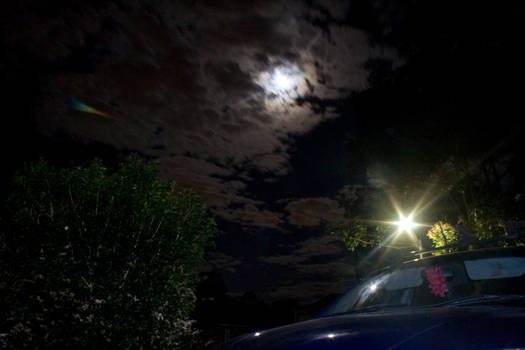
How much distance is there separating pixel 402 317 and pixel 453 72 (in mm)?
11590

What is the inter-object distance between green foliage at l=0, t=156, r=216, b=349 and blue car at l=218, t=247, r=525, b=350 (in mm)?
7680

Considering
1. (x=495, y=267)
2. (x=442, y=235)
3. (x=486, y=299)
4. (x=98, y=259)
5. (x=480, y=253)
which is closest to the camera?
(x=486, y=299)

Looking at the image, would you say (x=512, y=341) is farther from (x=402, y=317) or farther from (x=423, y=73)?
(x=423, y=73)

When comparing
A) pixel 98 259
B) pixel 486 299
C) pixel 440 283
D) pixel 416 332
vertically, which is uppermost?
pixel 98 259

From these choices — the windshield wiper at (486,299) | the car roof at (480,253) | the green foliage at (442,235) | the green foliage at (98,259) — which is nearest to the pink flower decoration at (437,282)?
the car roof at (480,253)

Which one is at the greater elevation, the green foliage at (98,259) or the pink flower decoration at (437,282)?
the green foliage at (98,259)

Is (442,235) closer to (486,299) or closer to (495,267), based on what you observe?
(495,267)

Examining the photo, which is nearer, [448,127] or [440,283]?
[440,283]

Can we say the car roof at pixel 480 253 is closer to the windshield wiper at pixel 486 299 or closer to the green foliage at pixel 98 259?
the windshield wiper at pixel 486 299

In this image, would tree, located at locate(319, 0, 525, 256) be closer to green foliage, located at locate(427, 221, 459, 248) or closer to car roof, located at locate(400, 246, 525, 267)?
green foliage, located at locate(427, 221, 459, 248)

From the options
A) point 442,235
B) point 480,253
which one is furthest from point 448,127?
point 480,253

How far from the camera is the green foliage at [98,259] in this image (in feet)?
28.8

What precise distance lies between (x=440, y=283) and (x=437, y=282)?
0.02 metres

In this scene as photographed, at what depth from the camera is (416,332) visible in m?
1.34
